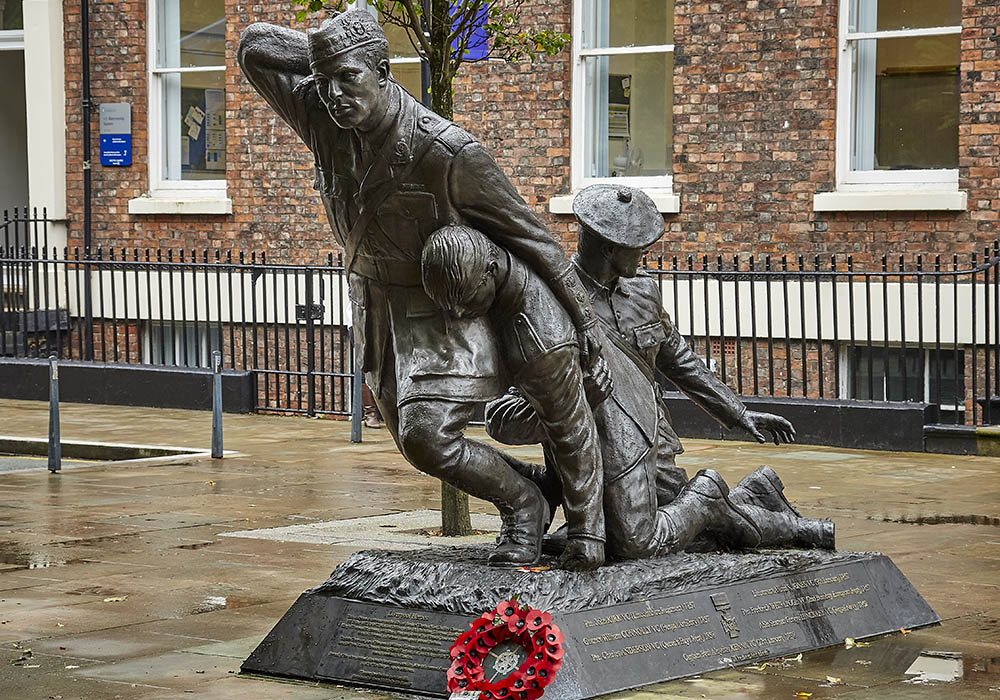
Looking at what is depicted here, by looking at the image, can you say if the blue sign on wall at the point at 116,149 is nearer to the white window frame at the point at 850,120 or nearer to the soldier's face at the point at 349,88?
the white window frame at the point at 850,120

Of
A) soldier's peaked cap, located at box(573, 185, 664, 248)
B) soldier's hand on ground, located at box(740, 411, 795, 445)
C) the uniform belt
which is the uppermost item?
soldier's peaked cap, located at box(573, 185, 664, 248)

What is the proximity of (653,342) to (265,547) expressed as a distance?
339cm

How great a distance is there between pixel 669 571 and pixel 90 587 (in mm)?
3302

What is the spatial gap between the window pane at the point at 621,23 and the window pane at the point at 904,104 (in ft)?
7.97

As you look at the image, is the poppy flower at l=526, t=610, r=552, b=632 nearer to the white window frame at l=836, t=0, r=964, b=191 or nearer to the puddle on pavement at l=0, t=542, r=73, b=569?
the puddle on pavement at l=0, t=542, r=73, b=569

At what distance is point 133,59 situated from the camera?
21.1m

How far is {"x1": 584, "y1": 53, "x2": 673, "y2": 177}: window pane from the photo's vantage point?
706 inches

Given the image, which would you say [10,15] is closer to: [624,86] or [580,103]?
[580,103]

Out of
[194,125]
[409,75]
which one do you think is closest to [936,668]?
[409,75]

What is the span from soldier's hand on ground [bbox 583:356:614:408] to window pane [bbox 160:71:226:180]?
1472 centimetres

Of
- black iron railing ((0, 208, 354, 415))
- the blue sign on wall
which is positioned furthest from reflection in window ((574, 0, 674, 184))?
the blue sign on wall

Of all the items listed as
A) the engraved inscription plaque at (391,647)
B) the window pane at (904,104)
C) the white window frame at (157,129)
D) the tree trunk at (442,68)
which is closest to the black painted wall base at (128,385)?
the white window frame at (157,129)

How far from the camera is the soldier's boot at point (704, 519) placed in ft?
22.4

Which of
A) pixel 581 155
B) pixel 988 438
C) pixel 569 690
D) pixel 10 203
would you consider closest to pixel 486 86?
pixel 581 155
